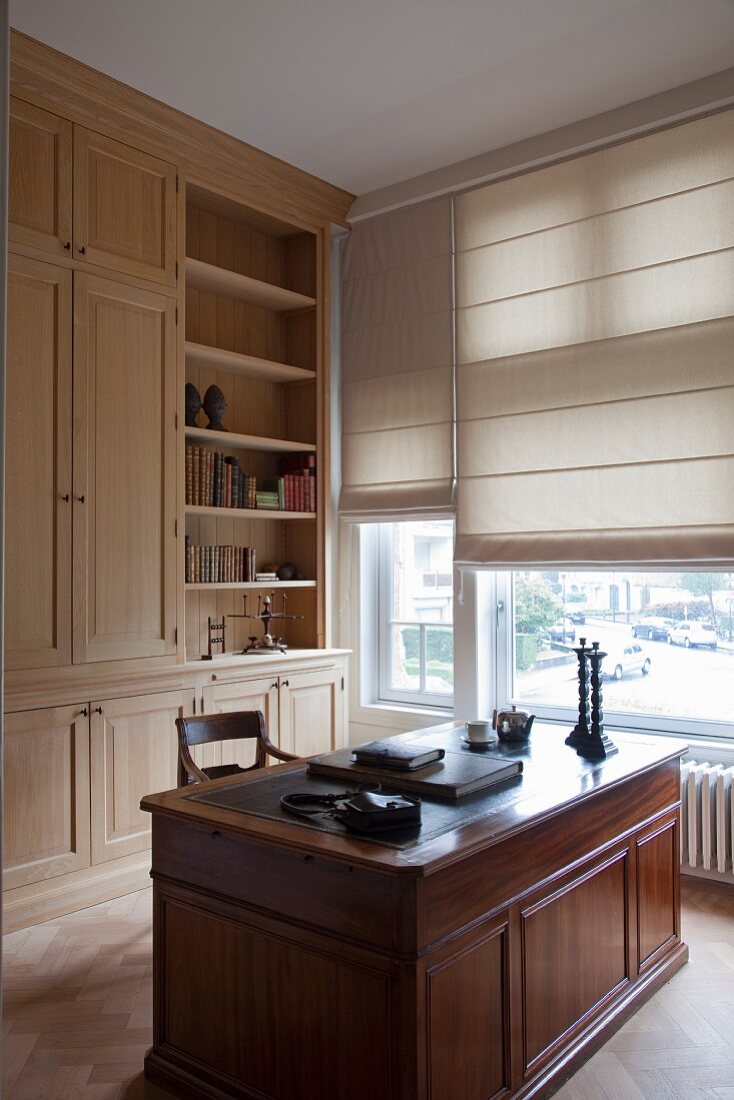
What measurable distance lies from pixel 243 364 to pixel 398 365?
865 mm

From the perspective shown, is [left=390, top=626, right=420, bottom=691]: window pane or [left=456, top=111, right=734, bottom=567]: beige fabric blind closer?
[left=456, top=111, right=734, bottom=567]: beige fabric blind

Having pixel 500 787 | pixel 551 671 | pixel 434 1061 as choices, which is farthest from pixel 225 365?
pixel 434 1061

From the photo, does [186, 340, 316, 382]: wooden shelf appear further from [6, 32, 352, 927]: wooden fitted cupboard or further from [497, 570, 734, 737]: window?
[497, 570, 734, 737]: window

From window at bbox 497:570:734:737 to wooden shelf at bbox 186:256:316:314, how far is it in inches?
75.4

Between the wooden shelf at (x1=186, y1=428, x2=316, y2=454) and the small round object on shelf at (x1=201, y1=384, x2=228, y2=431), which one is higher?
the small round object on shelf at (x1=201, y1=384, x2=228, y2=431)

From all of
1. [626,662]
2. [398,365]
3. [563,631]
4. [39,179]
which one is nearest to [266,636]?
[563,631]

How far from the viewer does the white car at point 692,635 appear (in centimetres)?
391

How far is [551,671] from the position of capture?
4.43 metres

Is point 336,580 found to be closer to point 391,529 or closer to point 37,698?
point 391,529

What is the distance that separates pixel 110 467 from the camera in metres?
3.73

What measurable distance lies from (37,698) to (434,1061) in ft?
6.98

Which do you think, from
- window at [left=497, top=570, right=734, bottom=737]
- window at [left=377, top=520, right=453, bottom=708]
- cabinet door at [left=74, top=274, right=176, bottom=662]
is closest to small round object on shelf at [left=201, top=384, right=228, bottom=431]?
cabinet door at [left=74, top=274, right=176, bottom=662]

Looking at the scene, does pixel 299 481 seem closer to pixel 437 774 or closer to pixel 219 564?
pixel 219 564

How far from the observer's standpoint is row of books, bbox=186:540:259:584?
4.20m
